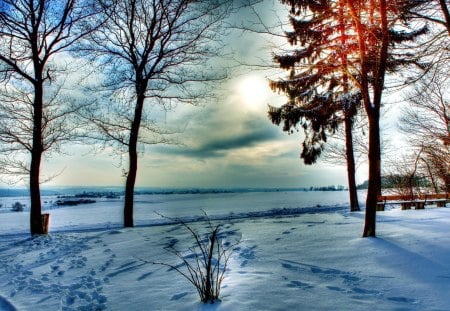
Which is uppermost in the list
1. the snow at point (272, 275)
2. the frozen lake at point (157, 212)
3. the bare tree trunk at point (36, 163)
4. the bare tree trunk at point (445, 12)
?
the bare tree trunk at point (445, 12)

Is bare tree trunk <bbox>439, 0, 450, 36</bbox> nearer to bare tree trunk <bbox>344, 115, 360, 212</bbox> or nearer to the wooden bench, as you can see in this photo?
bare tree trunk <bbox>344, 115, 360, 212</bbox>

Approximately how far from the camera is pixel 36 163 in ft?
33.6

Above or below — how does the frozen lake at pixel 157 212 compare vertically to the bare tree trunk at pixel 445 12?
below

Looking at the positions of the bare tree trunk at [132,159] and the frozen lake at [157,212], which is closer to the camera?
the bare tree trunk at [132,159]

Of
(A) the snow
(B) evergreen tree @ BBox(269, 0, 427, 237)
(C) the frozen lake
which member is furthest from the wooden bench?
(A) the snow

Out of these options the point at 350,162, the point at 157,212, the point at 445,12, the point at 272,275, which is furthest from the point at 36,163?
the point at 350,162

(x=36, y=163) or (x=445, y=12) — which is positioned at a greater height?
(x=445, y=12)

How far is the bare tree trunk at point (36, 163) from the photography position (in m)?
10.1

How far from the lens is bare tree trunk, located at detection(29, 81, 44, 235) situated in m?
10.1

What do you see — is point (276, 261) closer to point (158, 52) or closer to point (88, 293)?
point (88, 293)

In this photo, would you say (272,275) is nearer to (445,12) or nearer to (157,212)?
(445,12)

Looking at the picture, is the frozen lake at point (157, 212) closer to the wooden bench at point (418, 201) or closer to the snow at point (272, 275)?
the snow at point (272, 275)

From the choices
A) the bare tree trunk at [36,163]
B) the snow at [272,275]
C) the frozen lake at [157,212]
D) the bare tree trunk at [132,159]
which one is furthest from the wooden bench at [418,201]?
the bare tree trunk at [36,163]

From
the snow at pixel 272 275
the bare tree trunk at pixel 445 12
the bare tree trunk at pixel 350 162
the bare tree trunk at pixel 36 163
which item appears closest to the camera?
the snow at pixel 272 275
